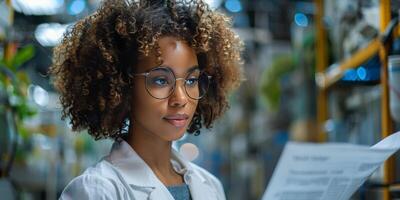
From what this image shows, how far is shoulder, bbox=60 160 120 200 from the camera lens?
4.43ft

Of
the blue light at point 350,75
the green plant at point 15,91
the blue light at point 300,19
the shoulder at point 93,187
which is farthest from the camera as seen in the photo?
the blue light at point 300,19

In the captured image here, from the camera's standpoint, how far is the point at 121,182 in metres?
1.41

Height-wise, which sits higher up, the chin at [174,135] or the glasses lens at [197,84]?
the glasses lens at [197,84]

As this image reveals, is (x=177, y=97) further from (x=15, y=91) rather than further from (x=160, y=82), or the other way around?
(x=15, y=91)

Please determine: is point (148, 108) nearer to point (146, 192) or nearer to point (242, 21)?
point (146, 192)

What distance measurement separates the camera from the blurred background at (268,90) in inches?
95.7

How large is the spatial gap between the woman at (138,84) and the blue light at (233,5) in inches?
201

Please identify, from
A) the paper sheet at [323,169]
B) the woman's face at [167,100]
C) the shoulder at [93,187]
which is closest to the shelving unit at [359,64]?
the paper sheet at [323,169]

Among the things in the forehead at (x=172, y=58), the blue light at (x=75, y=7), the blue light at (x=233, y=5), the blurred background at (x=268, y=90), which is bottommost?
the blurred background at (x=268, y=90)

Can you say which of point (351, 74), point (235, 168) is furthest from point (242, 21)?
point (351, 74)

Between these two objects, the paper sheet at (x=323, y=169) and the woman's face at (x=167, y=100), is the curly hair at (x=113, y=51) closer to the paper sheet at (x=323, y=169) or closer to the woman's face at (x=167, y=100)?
the woman's face at (x=167, y=100)

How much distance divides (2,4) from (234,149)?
7.64 m

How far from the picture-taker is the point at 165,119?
1492mm

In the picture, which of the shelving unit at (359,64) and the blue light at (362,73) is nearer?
the shelving unit at (359,64)
